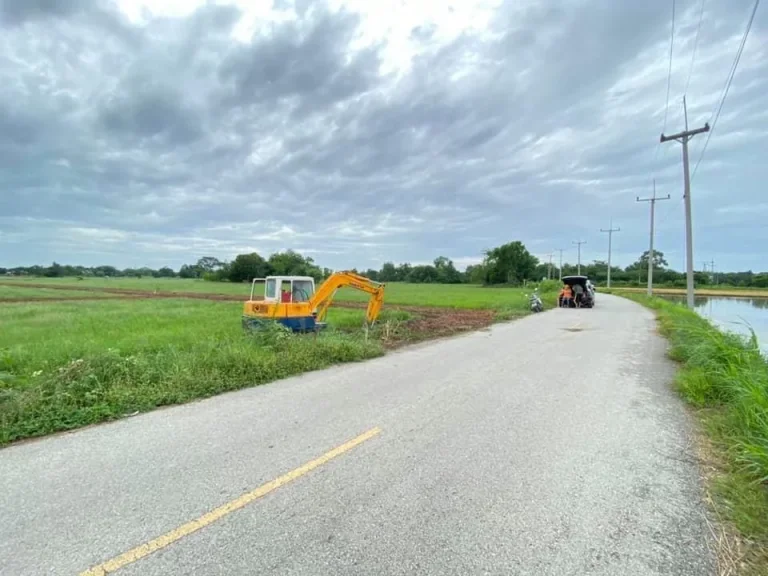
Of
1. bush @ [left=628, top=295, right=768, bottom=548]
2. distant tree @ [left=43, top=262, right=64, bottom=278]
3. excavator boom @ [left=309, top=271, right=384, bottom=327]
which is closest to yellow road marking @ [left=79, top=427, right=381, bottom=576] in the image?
bush @ [left=628, top=295, right=768, bottom=548]

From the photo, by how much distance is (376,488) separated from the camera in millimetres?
3352

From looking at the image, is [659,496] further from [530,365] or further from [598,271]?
[598,271]

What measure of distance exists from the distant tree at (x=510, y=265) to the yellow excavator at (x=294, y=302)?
96.9 meters

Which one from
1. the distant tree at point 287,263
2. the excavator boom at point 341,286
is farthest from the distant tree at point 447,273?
the excavator boom at point 341,286

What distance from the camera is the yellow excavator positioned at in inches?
440

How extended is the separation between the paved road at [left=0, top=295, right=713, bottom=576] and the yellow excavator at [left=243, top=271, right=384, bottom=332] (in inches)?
202

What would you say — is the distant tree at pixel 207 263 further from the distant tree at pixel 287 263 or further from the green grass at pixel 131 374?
the green grass at pixel 131 374

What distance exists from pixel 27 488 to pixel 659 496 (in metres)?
5.31

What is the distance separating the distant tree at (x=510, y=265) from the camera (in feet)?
341

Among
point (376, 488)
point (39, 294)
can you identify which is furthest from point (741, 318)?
point (39, 294)

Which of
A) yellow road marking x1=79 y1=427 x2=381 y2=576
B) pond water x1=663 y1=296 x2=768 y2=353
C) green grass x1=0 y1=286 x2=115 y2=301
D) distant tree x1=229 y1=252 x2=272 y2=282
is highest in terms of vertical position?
distant tree x1=229 y1=252 x2=272 y2=282

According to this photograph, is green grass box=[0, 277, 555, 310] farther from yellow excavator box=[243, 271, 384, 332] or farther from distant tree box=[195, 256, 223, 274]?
distant tree box=[195, 256, 223, 274]

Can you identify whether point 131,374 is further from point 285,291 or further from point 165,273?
point 165,273

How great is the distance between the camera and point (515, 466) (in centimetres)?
379
